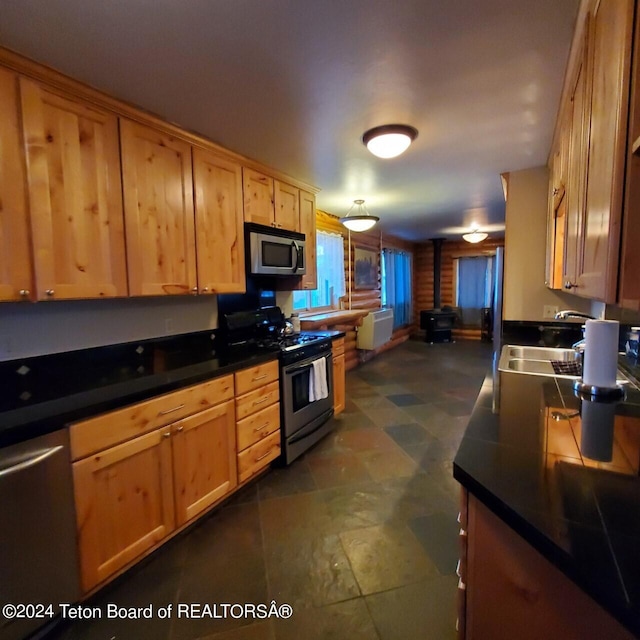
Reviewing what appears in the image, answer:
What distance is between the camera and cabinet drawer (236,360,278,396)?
230cm

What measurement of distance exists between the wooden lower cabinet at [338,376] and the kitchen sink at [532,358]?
58.3 inches

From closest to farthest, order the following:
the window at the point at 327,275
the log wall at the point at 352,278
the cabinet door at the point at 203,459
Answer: the cabinet door at the point at 203,459 < the window at the point at 327,275 < the log wall at the point at 352,278

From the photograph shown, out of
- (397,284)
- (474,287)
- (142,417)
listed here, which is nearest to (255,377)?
(142,417)

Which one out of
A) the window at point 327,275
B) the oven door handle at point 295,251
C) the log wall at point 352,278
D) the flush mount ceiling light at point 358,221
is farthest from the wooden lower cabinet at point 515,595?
the log wall at point 352,278

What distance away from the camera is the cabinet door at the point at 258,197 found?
273cm

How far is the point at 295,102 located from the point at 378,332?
457cm

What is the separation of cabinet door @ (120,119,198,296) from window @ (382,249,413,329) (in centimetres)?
536

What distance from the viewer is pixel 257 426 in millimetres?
2457

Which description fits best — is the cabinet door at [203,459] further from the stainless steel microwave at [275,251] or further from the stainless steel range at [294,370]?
the stainless steel microwave at [275,251]

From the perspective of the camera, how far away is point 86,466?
4.86ft

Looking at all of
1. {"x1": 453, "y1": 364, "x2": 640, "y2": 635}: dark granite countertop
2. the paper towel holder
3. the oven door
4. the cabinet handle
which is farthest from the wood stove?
the cabinet handle

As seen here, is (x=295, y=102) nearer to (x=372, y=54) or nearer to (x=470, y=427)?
(x=372, y=54)

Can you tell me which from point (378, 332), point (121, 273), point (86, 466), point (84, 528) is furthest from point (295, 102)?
point (378, 332)

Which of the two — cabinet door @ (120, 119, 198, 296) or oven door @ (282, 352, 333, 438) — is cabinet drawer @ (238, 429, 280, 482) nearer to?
oven door @ (282, 352, 333, 438)
